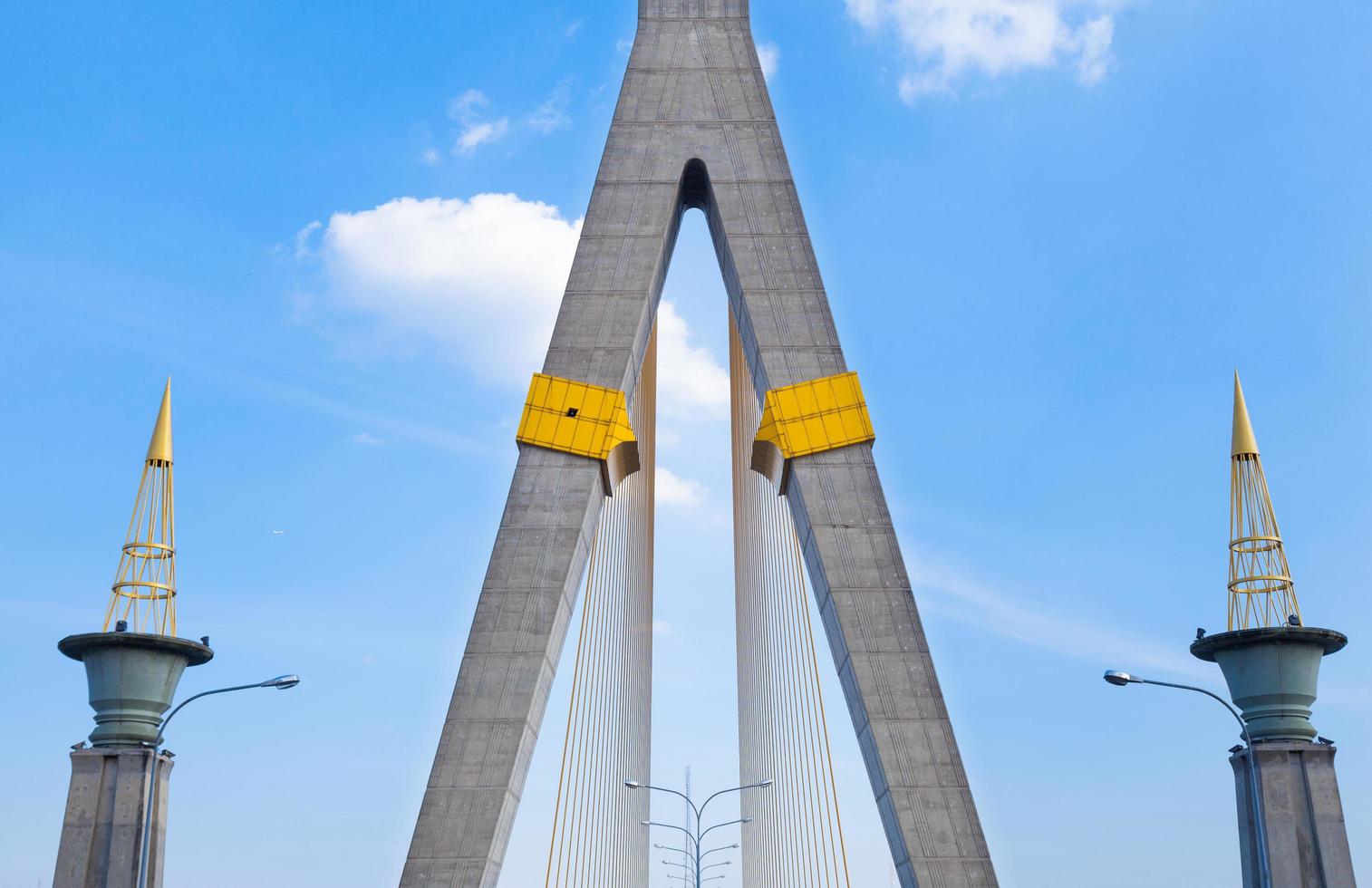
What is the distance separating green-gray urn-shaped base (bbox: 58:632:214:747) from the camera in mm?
20797

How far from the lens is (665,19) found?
2795 cm

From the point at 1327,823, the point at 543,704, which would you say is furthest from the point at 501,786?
the point at 1327,823

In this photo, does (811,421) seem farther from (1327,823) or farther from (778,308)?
(1327,823)

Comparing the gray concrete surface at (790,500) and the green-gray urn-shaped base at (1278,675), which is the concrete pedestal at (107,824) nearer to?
the gray concrete surface at (790,500)

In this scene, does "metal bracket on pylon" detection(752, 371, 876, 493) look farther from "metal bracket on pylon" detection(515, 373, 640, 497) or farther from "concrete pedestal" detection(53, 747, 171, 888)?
"concrete pedestal" detection(53, 747, 171, 888)

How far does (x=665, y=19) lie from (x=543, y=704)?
13264 mm

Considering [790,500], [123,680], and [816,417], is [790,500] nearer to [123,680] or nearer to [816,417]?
[816,417]

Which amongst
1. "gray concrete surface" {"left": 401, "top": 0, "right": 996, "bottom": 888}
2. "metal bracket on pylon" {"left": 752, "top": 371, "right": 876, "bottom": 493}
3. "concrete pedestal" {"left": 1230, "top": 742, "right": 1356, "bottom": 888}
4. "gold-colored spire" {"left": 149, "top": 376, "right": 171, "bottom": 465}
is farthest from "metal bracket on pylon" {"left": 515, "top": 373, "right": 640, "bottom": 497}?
"concrete pedestal" {"left": 1230, "top": 742, "right": 1356, "bottom": 888}

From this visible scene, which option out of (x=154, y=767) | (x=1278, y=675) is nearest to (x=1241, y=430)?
(x=1278, y=675)

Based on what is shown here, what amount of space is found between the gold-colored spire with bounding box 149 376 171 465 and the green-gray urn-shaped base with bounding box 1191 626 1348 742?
16429 mm

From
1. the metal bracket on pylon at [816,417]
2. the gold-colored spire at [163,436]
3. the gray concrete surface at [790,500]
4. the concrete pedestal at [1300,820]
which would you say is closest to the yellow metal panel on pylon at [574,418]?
the gray concrete surface at [790,500]

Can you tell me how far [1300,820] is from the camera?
1919cm

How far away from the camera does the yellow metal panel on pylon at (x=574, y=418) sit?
81.8 feet

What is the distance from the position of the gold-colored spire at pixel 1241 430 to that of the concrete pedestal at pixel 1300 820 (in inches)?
204
